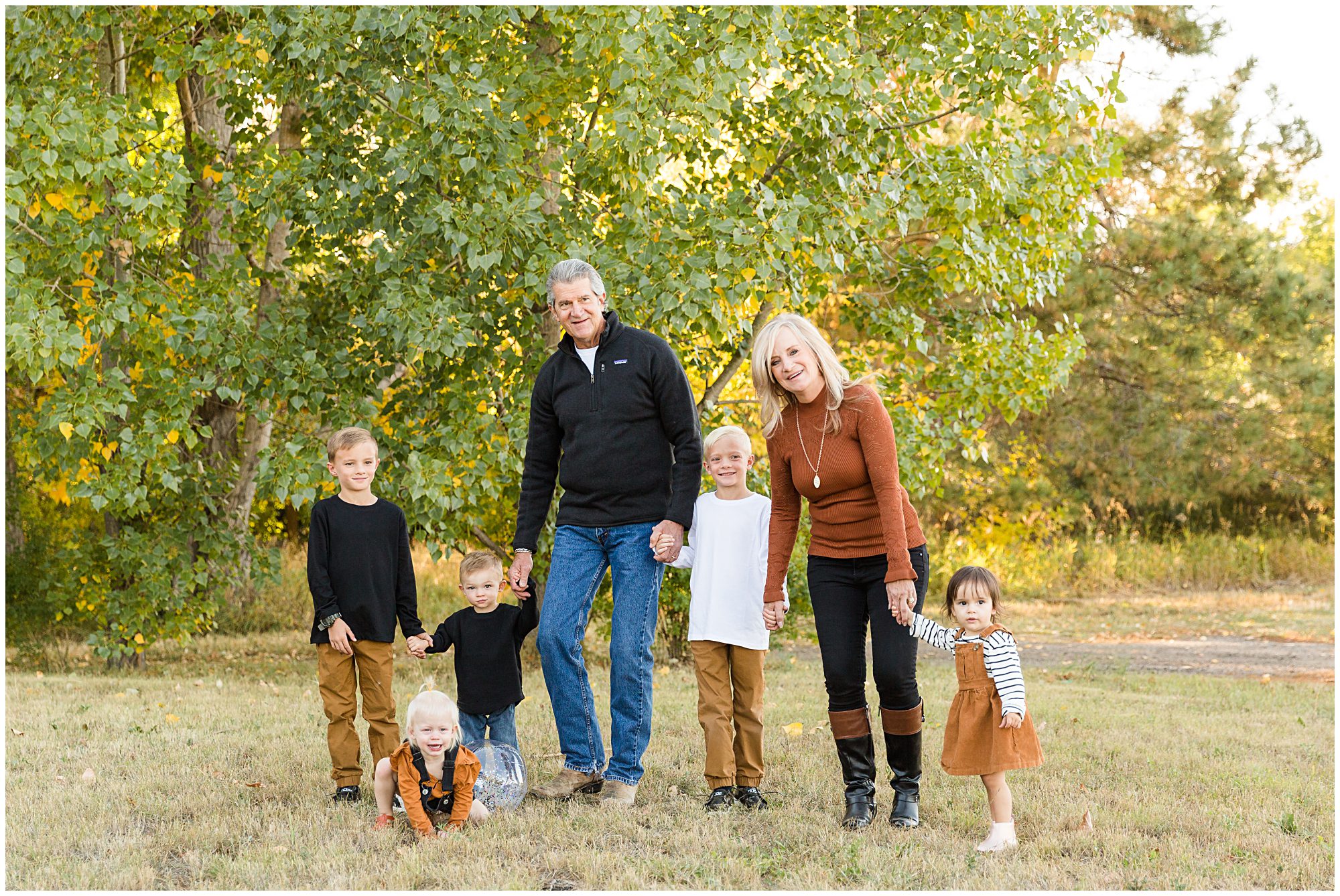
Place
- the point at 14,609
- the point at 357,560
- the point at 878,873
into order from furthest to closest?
1. the point at 14,609
2. the point at 357,560
3. the point at 878,873

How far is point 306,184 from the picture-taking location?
A: 6.26 meters

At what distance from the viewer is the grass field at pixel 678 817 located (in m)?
3.38

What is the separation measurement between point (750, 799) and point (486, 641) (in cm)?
115

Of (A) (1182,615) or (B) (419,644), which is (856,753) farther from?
(A) (1182,615)

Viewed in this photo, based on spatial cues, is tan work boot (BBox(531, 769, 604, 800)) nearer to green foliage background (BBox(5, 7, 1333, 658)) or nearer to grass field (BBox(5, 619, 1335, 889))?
grass field (BBox(5, 619, 1335, 889))

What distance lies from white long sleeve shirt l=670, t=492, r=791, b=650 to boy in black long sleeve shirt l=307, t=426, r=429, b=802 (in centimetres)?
103

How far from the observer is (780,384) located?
4.00 m

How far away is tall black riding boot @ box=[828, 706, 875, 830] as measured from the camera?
3977 mm

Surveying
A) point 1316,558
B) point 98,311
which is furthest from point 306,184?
point 1316,558

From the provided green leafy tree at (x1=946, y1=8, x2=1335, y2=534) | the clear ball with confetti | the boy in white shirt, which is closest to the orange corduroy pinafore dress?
the boy in white shirt

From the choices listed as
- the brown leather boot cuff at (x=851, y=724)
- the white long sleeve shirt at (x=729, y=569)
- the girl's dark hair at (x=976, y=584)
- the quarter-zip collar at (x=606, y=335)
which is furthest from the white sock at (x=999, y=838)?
the quarter-zip collar at (x=606, y=335)

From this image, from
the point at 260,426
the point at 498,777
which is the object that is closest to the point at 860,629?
the point at 498,777

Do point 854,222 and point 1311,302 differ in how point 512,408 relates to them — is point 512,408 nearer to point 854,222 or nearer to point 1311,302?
point 854,222

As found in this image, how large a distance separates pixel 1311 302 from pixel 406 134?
35.0 ft
